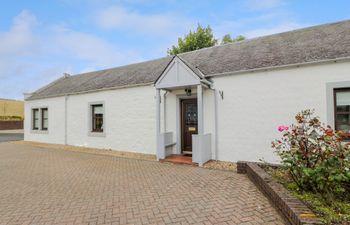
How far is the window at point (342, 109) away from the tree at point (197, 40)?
21135mm

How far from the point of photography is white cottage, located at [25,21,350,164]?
6.45 meters

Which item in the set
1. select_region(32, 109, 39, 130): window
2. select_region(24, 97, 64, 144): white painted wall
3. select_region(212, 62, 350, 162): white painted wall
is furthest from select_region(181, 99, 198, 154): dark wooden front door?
select_region(32, 109, 39, 130): window

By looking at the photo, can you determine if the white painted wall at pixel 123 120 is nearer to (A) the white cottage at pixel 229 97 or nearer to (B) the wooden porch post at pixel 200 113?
(A) the white cottage at pixel 229 97

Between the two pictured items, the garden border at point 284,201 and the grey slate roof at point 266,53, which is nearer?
the garden border at point 284,201

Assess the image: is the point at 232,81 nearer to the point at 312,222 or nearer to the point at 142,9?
the point at 312,222

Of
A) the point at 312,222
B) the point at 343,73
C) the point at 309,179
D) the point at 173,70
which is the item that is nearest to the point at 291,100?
the point at 343,73

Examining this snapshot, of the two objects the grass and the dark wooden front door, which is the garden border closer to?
the grass

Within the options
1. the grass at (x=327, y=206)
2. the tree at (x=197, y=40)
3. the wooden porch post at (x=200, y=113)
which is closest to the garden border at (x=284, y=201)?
the grass at (x=327, y=206)

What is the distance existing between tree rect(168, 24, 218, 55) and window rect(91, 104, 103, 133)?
17.1m

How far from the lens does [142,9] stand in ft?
36.4

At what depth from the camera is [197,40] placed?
26000 mm

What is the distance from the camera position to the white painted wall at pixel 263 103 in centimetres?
640

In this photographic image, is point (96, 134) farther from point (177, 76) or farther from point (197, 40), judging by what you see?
point (197, 40)

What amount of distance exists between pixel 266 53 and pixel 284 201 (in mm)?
6499
